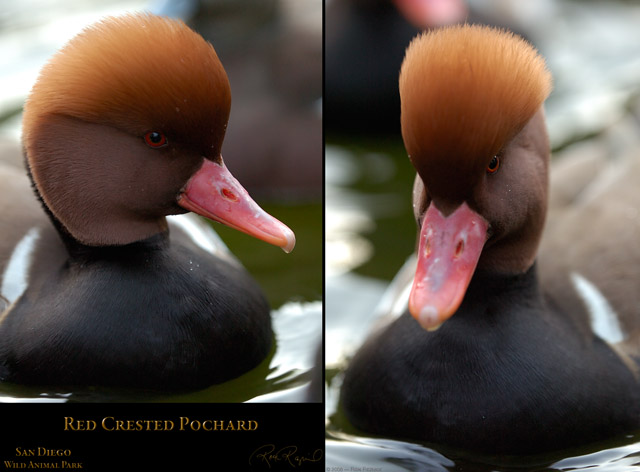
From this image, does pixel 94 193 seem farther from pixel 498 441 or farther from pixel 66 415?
pixel 498 441

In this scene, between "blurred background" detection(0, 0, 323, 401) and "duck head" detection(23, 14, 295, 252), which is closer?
"duck head" detection(23, 14, 295, 252)

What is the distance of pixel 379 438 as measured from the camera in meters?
3.15

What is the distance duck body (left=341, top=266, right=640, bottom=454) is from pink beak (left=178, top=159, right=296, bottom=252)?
0.51m

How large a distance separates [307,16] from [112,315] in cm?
332

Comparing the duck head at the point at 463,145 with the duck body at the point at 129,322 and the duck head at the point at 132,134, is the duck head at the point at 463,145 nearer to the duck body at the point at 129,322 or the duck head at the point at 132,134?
the duck head at the point at 132,134

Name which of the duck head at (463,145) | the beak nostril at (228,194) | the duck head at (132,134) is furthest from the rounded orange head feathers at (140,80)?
the duck head at (463,145)

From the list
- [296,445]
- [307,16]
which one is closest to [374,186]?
[307,16]

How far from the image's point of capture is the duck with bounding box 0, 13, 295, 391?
2801mm

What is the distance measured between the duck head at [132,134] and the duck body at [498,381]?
1.73 feet

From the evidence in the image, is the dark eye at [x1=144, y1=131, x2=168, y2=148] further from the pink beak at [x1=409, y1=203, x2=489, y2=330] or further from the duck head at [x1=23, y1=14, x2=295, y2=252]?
the pink beak at [x1=409, y1=203, x2=489, y2=330]

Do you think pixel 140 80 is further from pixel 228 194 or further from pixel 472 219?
pixel 472 219

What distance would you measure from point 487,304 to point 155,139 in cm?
Answer: 107

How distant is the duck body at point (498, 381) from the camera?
2965 mm

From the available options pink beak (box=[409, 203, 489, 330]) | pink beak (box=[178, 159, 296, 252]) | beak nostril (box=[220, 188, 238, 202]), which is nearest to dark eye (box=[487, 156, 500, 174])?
pink beak (box=[409, 203, 489, 330])
